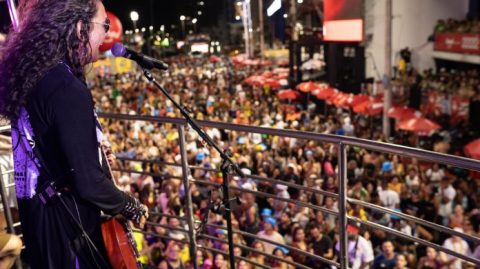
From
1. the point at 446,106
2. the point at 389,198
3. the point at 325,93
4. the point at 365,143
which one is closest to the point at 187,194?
the point at 365,143

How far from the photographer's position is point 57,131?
76.1 inches

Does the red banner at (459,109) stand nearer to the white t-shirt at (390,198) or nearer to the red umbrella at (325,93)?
the red umbrella at (325,93)

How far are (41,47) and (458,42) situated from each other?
61.8ft

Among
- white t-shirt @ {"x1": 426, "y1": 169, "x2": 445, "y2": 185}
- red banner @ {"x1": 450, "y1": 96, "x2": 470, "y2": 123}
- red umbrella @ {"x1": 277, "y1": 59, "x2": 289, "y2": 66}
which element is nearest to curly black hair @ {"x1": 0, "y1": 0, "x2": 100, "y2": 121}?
white t-shirt @ {"x1": 426, "y1": 169, "x2": 445, "y2": 185}

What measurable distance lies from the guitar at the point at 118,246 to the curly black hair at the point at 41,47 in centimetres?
49

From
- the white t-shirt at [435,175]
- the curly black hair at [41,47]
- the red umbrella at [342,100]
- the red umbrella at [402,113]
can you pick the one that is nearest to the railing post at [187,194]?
the curly black hair at [41,47]

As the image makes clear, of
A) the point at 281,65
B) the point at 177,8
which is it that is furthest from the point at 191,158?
the point at 177,8

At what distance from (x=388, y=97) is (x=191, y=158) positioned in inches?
322

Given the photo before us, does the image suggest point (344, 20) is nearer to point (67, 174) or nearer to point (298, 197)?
point (298, 197)

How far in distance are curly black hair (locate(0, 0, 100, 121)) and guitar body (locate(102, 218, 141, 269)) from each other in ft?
2.16

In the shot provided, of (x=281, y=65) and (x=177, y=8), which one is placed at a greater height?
(x=177, y=8)

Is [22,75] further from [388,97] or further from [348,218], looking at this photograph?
[388,97]

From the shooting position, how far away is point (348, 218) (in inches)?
105

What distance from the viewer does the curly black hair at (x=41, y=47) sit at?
6.57ft
